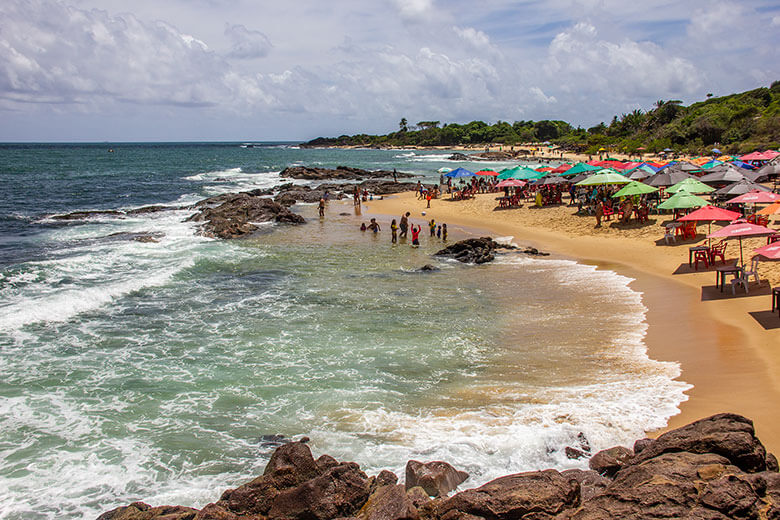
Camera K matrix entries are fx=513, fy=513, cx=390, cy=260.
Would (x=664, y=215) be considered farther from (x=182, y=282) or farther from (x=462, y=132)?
(x=462, y=132)

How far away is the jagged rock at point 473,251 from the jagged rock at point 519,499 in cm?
1477

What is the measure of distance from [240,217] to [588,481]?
28.5 meters

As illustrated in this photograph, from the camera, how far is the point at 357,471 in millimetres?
6766

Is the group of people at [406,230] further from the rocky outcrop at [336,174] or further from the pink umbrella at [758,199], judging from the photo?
the rocky outcrop at [336,174]

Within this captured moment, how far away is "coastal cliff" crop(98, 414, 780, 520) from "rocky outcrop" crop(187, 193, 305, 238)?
22338mm

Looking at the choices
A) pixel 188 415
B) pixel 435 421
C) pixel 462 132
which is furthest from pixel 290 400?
pixel 462 132

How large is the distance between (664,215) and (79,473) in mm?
25657

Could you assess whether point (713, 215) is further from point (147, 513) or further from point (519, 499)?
point (147, 513)

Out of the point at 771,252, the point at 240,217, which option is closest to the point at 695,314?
the point at 771,252

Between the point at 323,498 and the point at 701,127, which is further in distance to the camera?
the point at 701,127

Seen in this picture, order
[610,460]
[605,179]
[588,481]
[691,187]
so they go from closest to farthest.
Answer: [588,481]
[610,460]
[691,187]
[605,179]

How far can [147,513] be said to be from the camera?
6375 millimetres

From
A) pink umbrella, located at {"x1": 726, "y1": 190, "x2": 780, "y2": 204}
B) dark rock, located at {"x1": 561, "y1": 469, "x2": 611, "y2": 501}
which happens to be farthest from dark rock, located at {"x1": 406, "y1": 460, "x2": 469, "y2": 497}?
pink umbrella, located at {"x1": 726, "y1": 190, "x2": 780, "y2": 204}

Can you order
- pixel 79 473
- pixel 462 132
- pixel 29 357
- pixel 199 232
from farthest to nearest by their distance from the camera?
pixel 462 132, pixel 199 232, pixel 29 357, pixel 79 473
